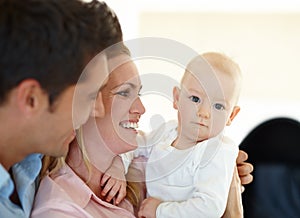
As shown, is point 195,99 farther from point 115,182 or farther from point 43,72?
point 43,72

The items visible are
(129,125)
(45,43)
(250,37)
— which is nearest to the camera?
(45,43)

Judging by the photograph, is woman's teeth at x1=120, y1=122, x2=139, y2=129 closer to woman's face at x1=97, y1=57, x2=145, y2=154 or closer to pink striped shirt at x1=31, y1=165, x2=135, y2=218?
woman's face at x1=97, y1=57, x2=145, y2=154

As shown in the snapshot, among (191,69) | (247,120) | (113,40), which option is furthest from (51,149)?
(247,120)

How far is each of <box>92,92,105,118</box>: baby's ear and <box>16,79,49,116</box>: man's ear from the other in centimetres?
15

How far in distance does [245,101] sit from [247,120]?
0.13 m

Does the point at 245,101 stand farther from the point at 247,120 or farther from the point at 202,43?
the point at 202,43

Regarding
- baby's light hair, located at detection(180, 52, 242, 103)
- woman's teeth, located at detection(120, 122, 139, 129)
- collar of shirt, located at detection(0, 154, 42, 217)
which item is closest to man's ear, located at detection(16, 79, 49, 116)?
collar of shirt, located at detection(0, 154, 42, 217)

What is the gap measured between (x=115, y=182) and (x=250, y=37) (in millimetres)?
2763

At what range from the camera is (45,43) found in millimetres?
788

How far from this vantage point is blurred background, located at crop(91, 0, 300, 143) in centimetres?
354

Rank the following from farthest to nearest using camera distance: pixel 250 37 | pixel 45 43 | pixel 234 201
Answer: pixel 250 37, pixel 234 201, pixel 45 43

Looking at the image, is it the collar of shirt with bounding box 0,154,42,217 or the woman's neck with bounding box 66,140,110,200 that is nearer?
the collar of shirt with bounding box 0,154,42,217

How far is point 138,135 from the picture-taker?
1112mm

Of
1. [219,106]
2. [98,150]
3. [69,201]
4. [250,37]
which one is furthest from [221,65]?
[250,37]
